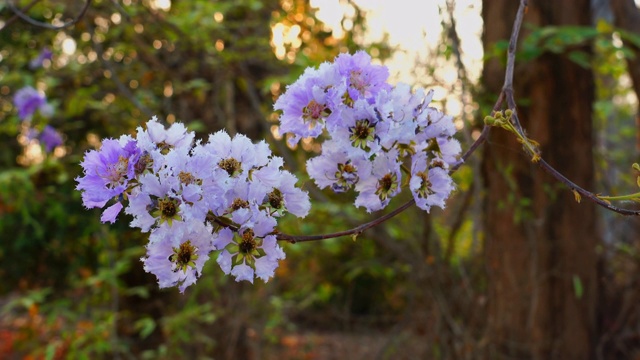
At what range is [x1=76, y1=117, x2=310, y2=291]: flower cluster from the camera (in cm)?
93

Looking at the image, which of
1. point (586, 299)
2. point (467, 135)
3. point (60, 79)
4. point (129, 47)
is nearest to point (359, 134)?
point (467, 135)

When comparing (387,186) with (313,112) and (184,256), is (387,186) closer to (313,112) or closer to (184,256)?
(313,112)

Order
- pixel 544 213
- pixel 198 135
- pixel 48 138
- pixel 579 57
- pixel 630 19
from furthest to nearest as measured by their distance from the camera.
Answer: pixel 198 135 → pixel 48 138 → pixel 544 213 → pixel 630 19 → pixel 579 57

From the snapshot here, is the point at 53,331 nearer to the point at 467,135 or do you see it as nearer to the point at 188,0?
the point at 188,0

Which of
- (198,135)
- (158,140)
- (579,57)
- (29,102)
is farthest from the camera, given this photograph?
(198,135)

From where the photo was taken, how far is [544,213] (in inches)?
107

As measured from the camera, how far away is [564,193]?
275cm

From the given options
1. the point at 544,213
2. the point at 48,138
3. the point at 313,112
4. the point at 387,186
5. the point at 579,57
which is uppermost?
the point at 48,138

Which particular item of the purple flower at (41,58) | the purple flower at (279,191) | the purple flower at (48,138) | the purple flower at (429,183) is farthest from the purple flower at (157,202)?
the purple flower at (41,58)

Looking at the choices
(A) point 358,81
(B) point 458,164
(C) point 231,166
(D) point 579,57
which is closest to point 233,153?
(C) point 231,166

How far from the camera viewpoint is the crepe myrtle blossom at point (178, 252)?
0.94 metres

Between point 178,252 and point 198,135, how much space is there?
3.21 metres

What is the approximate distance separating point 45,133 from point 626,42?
9.26ft

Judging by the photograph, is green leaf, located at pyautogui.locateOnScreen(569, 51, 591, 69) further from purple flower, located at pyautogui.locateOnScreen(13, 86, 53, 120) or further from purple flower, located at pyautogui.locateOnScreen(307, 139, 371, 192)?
purple flower, located at pyautogui.locateOnScreen(13, 86, 53, 120)
